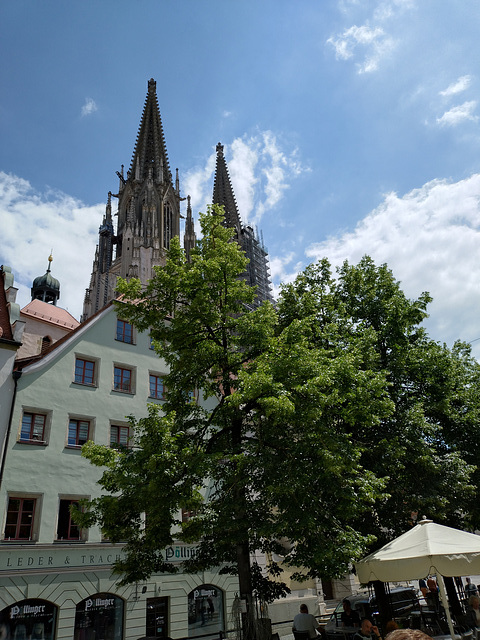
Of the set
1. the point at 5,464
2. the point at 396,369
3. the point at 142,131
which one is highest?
the point at 142,131

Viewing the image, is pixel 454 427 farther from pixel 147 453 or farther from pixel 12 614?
pixel 12 614

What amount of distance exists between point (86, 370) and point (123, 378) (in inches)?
64.1

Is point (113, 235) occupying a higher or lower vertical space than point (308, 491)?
higher

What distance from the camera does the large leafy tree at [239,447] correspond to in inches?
404

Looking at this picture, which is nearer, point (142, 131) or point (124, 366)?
point (124, 366)

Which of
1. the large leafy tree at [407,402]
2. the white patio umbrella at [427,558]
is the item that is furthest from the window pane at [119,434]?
the white patio umbrella at [427,558]

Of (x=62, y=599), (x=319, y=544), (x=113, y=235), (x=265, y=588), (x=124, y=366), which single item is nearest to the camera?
(x=319, y=544)

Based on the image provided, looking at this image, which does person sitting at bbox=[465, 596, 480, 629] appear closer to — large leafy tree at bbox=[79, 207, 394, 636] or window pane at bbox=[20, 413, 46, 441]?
large leafy tree at bbox=[79, 207, 394, 636]

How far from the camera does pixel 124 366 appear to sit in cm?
2016

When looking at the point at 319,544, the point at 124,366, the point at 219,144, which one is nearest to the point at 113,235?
the point at 219,144

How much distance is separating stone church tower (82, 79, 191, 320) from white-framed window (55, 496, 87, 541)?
5456cm

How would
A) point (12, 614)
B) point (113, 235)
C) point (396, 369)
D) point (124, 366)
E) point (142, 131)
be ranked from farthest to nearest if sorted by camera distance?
point (142, 131)
point (113, 235)
point (124, 366)
point (396, 369)
point (12, 614)

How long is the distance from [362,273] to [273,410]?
9874 mm

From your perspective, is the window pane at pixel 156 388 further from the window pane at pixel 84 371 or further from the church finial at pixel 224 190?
the church finial at pixel 224 190
